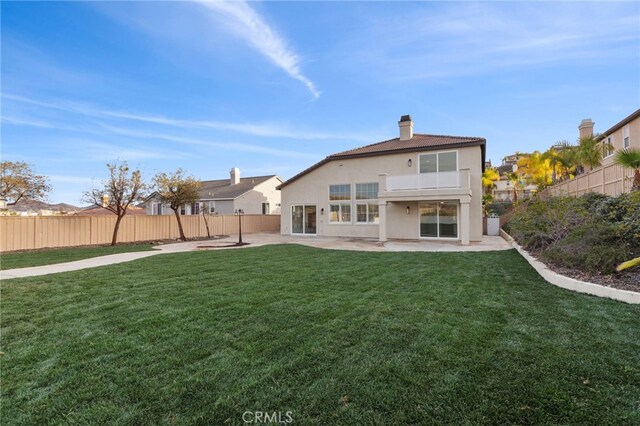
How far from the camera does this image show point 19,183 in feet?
54.1

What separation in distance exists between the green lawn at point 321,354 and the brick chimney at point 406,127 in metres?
14.7

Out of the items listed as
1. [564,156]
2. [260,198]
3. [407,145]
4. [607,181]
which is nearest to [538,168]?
[564,156]

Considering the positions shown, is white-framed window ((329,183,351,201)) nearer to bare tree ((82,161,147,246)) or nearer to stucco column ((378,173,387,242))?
stucco column ((378,173,387,242))

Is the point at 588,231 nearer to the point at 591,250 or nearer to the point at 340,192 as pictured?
the point at 591,250

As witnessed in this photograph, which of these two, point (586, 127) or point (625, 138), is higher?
point (586, 127)

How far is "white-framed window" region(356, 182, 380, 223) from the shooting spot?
18.4m

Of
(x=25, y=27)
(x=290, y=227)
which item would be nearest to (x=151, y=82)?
(x=25, y=27)

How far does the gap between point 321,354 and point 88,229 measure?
17.0 metres

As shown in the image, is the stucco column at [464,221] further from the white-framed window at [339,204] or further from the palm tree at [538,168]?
the palm tree at [538,168]

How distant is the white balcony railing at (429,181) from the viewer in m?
15.3

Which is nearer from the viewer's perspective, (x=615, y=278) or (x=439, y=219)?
(x=615, y=278)
